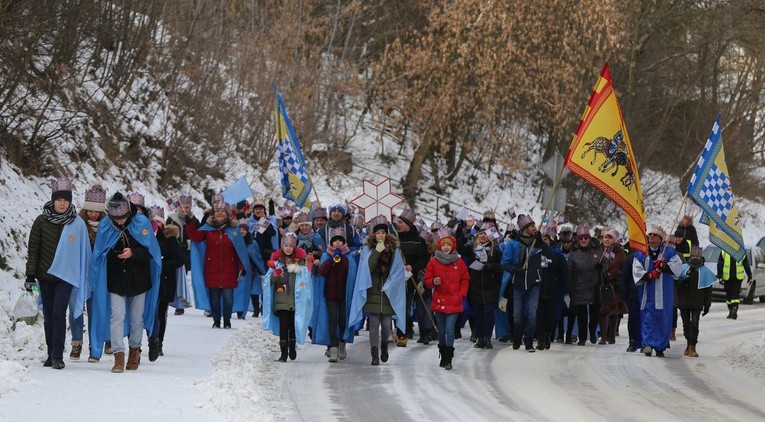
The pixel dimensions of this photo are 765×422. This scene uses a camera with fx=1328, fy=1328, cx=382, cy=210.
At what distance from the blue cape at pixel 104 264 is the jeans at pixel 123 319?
0.17 m

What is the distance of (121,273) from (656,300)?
780 centimetres

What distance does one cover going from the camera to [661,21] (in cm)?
4628

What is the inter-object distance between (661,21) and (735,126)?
1094 centimetres

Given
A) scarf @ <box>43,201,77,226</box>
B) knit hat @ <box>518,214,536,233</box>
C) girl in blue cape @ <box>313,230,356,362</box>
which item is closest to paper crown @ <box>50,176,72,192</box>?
scarf @ <box>43,201,77,226</box>

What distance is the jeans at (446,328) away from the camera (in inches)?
599

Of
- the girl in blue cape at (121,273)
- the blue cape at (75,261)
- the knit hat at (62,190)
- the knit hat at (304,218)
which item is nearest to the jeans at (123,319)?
the girl in blue cape at (121,273)

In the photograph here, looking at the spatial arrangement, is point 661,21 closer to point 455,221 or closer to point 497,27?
point 497,27

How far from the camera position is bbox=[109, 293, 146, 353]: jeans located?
42.3 feet

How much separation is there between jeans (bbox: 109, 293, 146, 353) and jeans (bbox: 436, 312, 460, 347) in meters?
3.64

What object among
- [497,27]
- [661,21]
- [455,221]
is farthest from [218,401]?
[661,21]

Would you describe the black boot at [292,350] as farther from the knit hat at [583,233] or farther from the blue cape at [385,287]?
the knit hat at [583,233]

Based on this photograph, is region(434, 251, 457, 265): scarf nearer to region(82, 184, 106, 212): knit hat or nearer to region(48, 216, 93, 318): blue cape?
region(82, 184, 106, 212): knit hat

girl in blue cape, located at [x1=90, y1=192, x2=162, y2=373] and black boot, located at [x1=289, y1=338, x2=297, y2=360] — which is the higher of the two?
girl in blue cape, located at [x1=90, y1=192, x2=162, y2=373]

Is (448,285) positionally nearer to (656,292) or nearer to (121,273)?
(656,292)
